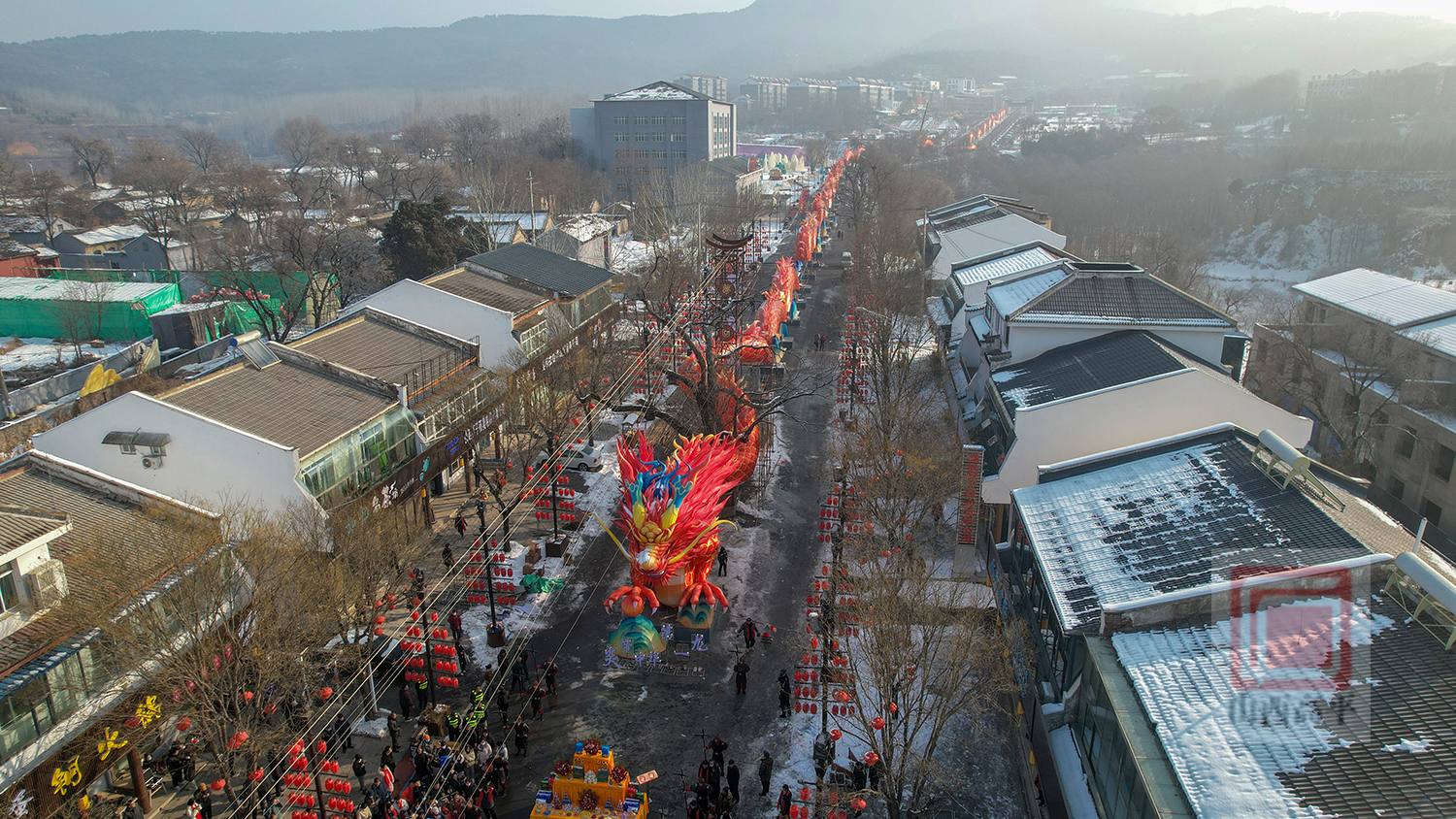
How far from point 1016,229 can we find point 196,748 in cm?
4887

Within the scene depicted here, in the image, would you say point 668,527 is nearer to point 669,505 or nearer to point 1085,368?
point 669,505

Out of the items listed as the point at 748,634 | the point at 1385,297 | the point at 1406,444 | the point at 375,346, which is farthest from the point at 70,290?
the point at 1385,297

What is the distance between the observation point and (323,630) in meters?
20.2

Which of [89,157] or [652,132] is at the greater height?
[652,132]

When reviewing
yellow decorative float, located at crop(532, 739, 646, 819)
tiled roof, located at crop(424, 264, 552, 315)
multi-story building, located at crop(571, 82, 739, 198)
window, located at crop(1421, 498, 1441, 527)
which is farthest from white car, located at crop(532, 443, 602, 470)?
multi-story building, located at crop(571, 82, 739, 198)

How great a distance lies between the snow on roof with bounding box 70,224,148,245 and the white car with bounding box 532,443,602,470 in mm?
59372

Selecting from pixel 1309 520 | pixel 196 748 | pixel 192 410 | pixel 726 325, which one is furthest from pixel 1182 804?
pixel 726 325

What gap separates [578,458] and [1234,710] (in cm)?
2665

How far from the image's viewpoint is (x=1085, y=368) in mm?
29188

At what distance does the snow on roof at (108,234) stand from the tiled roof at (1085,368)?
249 feet

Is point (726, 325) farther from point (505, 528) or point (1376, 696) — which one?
point (1376, 696)

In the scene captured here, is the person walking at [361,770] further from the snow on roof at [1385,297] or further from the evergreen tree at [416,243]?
the snow on roof at [1385,297]

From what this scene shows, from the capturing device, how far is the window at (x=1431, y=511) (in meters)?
31.9

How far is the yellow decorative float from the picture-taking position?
17.8 m
